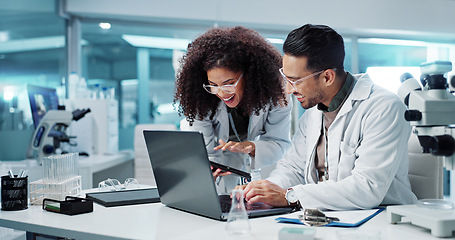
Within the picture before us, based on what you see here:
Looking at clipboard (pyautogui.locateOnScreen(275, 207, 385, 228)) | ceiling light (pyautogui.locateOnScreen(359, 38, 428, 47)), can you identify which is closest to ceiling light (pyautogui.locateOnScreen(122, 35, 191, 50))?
ceiling light (pyautogui.locateOnScreen(359, 38, 428, 47))

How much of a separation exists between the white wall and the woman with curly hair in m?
2.31

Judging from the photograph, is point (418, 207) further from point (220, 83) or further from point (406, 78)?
point (220, 83)

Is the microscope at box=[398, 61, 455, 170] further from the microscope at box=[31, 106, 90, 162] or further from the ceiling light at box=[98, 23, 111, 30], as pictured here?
the ceiling light at box=[98, 23, 111, 30]

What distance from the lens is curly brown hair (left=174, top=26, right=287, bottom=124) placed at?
75.8 inches

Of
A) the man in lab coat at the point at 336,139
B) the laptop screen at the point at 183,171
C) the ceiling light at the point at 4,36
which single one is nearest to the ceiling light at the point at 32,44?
the ceiling light at the point at 4,36

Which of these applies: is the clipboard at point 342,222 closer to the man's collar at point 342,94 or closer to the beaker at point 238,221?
the beaker at point 238,221

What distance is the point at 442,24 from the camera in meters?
4.81

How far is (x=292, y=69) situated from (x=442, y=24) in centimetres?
407

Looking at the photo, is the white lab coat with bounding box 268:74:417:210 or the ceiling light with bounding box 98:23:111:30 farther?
the ceiling light with bounding box 98:23:111:30

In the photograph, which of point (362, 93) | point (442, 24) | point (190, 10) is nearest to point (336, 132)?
point (362, 93)

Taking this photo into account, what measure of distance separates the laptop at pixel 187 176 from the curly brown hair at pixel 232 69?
0.63m

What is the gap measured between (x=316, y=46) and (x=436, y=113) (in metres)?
0.58

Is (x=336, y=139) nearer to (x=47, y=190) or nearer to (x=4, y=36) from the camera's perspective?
(x=47, y=190)

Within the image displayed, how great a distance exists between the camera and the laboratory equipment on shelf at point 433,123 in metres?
1.06
